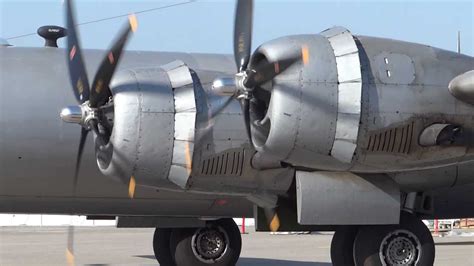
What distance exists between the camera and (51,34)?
59.6 ft

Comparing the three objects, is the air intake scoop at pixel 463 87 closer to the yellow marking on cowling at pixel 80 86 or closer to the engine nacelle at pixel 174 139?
the engine nacelle at pixel 174 139

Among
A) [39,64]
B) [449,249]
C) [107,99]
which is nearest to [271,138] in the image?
[107,99]

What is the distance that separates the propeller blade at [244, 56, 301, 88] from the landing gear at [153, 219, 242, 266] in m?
6.82

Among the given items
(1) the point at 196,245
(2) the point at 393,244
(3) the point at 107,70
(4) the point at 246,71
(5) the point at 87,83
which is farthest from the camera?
(1) the point at 196,245

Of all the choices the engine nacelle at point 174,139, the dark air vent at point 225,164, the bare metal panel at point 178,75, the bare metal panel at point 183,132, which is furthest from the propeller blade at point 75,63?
the dark air vent at point 225,164

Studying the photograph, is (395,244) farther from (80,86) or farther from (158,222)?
(80,86)

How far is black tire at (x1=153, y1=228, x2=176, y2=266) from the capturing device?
20.5 metres

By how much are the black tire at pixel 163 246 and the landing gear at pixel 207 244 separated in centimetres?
22

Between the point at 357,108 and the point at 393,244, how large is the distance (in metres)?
3.18

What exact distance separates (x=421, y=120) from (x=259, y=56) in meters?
2.55

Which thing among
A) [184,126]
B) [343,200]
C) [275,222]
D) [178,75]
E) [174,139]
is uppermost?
[178,75]

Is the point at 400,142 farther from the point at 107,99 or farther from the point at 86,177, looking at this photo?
the point at 86,177

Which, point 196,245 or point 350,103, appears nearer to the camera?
point 350,103

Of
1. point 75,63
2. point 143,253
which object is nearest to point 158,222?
point 75,63
